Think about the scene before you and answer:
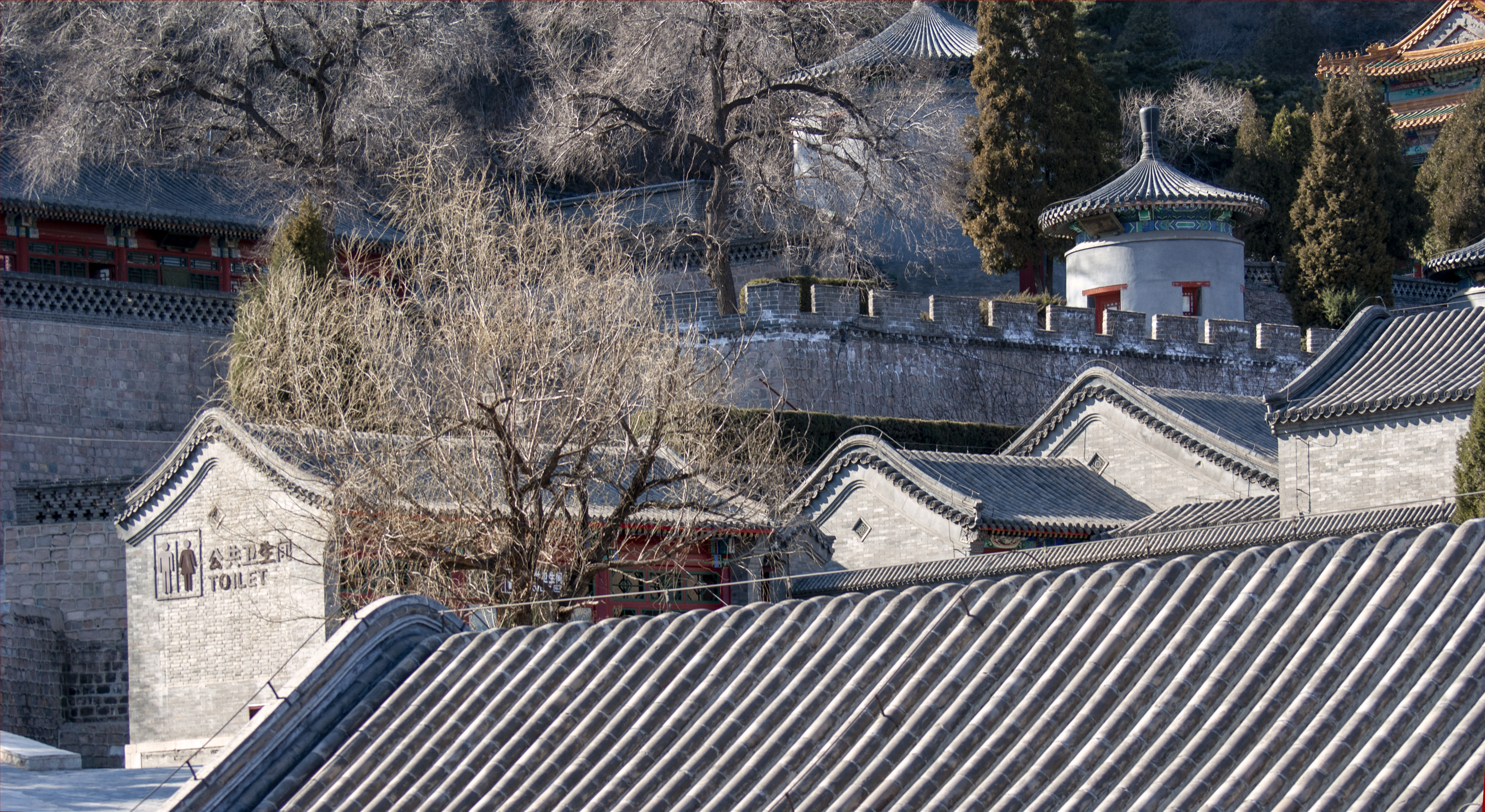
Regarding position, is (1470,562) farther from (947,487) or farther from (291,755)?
(947,487)

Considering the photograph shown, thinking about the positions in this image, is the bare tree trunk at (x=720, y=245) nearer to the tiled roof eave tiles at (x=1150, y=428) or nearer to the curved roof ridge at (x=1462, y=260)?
the tiled roof eave tiles at (x=1150, y=428)

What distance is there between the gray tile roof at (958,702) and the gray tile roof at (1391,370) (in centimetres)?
1201

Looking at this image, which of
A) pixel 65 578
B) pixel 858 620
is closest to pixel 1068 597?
pixel 858 620

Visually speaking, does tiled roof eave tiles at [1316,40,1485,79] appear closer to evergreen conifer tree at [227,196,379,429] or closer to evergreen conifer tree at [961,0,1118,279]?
evergreen conifer tree at [961,0,1118,279]

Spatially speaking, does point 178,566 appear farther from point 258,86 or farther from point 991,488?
point 258,86

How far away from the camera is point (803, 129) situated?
25.4 meters

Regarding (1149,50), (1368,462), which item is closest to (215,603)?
(1368,462)

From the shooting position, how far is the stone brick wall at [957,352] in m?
23.8

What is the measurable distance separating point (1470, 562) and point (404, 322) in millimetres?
12207

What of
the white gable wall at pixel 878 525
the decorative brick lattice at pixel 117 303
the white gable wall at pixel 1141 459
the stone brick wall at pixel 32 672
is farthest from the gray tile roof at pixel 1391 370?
the decorative brick lattice at pixel 117 303

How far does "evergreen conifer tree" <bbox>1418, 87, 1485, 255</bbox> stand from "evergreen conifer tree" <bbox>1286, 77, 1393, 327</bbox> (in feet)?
6.94

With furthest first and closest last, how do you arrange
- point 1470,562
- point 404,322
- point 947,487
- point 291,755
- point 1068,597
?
point 947,487 → point 404,322 → point 291,755 → point 1068,597 → point 1470,562

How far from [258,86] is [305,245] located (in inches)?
434

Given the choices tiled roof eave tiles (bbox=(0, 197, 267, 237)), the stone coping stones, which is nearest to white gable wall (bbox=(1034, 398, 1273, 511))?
the stone coping stones
